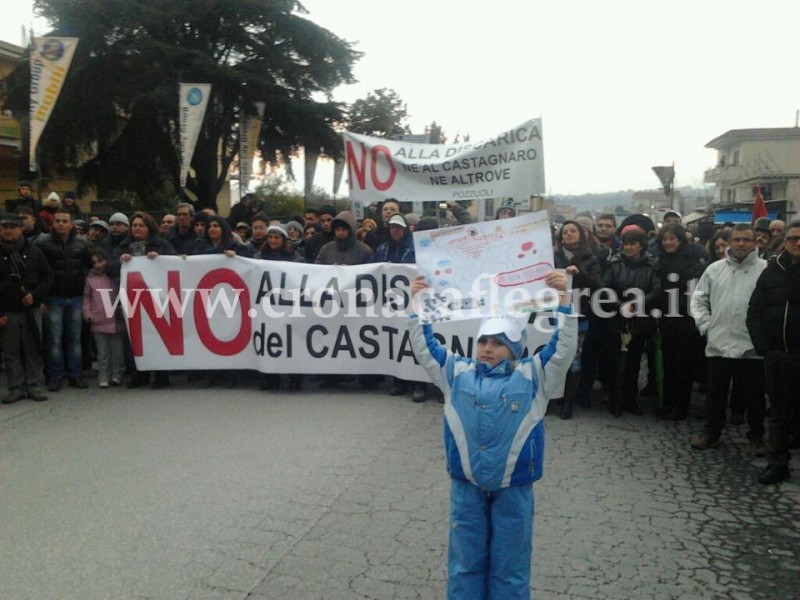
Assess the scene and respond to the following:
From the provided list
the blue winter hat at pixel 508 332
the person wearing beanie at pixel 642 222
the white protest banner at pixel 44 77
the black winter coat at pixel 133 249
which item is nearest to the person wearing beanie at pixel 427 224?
the person wearing beanie at pixel 642 222

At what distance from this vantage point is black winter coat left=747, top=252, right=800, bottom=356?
532 cm

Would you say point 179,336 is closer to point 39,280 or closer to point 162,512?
point 39,280

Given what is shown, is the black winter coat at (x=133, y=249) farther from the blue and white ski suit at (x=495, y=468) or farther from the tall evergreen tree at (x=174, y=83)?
the tall evergreen tree at (x=174, y=83)

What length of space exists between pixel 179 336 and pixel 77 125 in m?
23.1

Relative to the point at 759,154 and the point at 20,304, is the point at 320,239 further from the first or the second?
the point at 759,154

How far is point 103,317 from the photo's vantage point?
334 inches

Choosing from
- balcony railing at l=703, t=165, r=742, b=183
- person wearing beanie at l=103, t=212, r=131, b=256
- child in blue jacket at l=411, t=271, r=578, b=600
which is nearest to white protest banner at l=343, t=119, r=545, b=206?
person wearing beanie at l=103, t=212, r=131, b=256

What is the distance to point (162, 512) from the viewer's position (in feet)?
15.5

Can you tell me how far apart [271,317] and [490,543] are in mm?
5402

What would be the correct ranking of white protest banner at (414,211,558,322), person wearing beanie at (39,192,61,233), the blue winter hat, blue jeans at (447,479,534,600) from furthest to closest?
person wearing beanie at (39,192,61,233)
white protest banner at (414,211,558,322)
the blue winter hat
blue jeans at (447,479,534,600)

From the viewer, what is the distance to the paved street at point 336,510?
3846 mm

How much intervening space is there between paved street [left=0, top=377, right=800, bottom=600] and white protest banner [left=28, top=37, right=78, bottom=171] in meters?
6.91

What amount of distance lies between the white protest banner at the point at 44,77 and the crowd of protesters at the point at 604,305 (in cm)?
394

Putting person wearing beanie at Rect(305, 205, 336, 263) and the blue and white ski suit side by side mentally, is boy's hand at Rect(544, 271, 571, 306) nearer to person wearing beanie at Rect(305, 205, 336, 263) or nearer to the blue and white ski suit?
the blue and white ski suit
